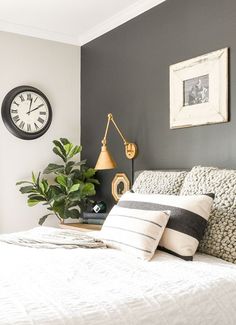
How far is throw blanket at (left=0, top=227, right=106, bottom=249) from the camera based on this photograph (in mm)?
2201

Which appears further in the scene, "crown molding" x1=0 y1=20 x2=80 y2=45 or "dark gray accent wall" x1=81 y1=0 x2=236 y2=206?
"crown molding" x1=0 y1=20 x2=80 y2=45

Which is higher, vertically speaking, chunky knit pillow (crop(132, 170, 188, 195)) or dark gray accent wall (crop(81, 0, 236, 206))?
dark gray accent wall (crop(81, 0, 236, 206))

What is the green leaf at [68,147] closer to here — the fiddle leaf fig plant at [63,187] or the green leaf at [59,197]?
the fiddle leaf fig plant at [63,187]

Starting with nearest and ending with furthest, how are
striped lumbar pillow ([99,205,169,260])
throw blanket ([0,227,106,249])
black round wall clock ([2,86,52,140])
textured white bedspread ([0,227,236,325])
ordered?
1. textured white bedspread ([0,227,236,325])
2. striped lumbar pillow ([99,205,169,260])
3. throw blanket ([0,227,106,249])
4. black round wall clock ([2,86,52,140])

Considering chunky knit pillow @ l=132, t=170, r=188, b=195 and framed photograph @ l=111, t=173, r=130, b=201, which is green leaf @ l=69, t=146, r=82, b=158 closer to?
framed photograph @ l=111, t=173, r=130, b=201

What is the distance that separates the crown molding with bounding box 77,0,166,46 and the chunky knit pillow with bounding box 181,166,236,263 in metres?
1.74

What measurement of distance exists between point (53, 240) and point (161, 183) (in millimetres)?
819

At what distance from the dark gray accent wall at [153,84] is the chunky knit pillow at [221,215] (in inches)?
15.7

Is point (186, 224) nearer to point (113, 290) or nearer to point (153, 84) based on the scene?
point (113, 290)

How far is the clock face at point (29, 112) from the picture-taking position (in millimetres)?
3936

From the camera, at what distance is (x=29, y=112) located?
402 cm

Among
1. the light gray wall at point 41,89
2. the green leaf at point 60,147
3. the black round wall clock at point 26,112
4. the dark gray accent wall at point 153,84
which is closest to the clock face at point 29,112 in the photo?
the black round wall clock at point 26,112

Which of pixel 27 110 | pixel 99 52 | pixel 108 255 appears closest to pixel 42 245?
pixel 108 255

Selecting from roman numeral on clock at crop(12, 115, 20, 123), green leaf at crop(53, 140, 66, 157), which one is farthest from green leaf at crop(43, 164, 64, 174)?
Result: roman numeral on clock at crop(12, 115, 20, 123)
